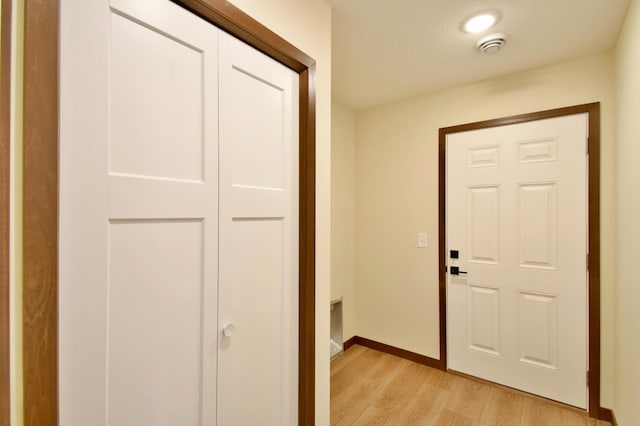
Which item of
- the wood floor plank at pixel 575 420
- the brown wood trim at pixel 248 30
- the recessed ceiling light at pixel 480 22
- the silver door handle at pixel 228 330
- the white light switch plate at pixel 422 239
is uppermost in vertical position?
the recessed ceiling light at pixel 480 22

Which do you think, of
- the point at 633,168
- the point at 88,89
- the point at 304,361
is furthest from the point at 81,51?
the point at 633,168

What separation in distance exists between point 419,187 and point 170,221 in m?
2.20

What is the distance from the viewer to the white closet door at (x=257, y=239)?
110cm

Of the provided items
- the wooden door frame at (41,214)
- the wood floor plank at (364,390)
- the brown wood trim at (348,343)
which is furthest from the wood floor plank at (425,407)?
the wooden door frame at (41,214)

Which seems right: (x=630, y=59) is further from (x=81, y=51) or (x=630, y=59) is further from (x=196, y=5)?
(x=81, y=51)

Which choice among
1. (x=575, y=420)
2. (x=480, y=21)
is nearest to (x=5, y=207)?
(x=480, y=21)

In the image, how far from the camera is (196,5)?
0.98 meters

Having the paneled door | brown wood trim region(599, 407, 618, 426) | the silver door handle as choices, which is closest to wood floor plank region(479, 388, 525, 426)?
the paneled door

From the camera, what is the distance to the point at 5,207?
66cm

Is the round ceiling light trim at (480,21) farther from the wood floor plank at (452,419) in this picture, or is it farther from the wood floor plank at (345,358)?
the wood floor plank at (345,358)

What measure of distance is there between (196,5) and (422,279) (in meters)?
2.47

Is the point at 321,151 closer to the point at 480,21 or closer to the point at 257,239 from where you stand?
the point at 257,239

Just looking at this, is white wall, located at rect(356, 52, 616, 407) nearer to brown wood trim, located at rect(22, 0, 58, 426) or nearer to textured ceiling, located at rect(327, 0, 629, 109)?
textured ceiling, located at rect(327, 0, 629, 109)

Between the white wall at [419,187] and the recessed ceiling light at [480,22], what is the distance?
75 centimetres
